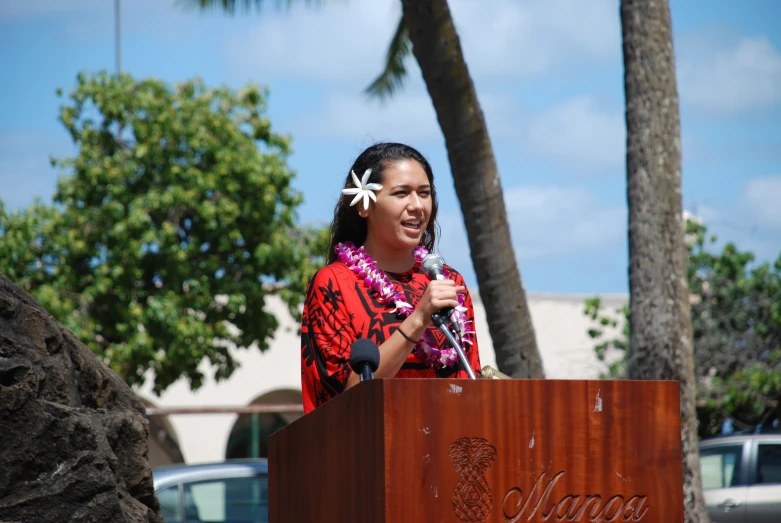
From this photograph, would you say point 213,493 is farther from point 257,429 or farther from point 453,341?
point 257,429

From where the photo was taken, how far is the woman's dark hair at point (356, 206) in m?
3.19

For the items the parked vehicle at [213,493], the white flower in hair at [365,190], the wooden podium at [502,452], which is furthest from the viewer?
the parked vehicle at [213,493]

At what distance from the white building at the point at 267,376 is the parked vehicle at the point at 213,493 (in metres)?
15.5

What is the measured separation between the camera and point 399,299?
9.97 ft

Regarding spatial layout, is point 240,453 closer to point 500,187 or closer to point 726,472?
point 726,472

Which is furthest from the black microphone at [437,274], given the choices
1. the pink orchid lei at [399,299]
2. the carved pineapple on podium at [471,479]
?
the carved pineapple on podium at [471,479]

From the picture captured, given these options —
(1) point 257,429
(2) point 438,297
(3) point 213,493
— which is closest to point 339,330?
(2) point 438,297

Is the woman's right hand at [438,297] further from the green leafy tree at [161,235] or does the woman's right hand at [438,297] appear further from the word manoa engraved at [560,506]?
the green leafy tree at [161,235]

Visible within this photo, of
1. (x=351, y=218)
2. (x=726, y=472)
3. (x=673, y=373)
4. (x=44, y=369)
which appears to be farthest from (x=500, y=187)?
(x=726, y=472)

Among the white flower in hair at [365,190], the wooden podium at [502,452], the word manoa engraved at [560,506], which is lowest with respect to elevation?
the word manoa engraved at [560,506]

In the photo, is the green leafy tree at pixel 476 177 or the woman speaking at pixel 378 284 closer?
the woman speaking at pixel 378 284

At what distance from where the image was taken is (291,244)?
725 inches

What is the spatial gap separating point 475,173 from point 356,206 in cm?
312

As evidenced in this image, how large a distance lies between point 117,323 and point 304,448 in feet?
51.8
